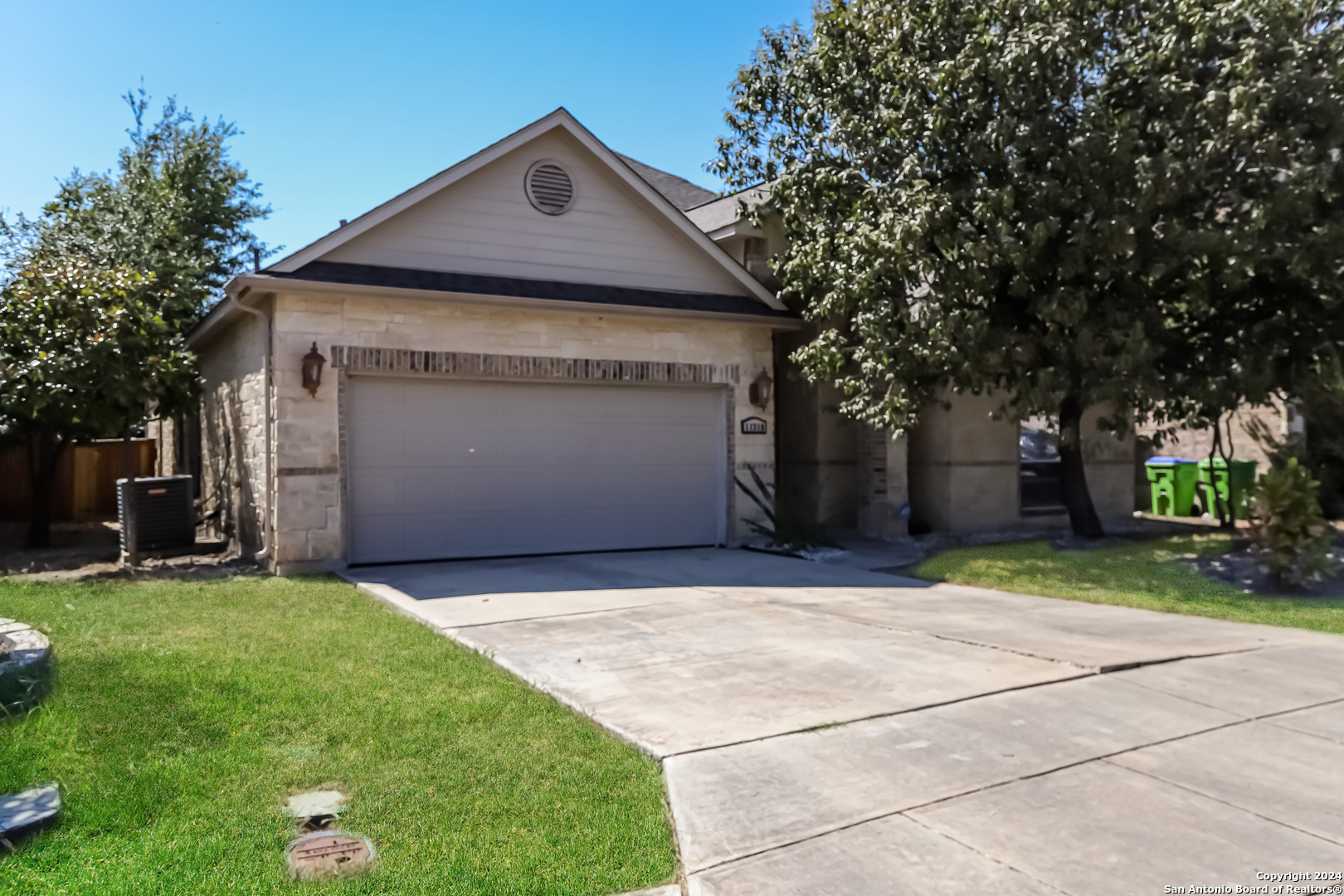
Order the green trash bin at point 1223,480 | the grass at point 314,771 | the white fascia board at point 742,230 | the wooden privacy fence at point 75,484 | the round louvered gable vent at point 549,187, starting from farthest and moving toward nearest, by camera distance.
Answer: the wooden privacy fence at point 75,484 < the green trash bin at point 1223,480 < the white fascia board at point 742,230 < the round louvered gable vent at point 549,187 < the grass at point 314,771

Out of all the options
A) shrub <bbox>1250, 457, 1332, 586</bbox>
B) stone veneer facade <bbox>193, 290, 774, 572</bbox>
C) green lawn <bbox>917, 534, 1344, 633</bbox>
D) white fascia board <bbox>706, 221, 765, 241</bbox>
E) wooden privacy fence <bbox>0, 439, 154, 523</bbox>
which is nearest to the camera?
green lawn <bbox>917, 534, 1344, 633</bbox>

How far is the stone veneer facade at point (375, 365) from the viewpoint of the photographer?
1073cm

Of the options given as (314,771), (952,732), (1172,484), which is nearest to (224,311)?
(314,771)

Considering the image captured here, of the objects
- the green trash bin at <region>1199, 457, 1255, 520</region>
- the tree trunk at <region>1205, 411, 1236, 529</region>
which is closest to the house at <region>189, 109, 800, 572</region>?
the tree trunk at <region>1205, 411, 1236, 529</region>

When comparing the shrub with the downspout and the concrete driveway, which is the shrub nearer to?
the concrete driveway

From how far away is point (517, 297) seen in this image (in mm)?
11531

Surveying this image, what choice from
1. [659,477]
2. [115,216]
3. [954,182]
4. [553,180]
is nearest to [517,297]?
[553,180]

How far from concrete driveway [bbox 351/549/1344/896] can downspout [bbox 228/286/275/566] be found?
10.2ft

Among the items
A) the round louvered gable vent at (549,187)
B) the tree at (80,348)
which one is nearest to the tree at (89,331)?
the tree at (80,348)

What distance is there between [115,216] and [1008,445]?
18.1 m

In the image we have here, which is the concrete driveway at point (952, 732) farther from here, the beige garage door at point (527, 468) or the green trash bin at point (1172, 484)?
the green trash bin at point (1172, 484)

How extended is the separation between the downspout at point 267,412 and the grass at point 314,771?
151 inches

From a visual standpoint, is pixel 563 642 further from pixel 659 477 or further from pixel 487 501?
pixel 659 477

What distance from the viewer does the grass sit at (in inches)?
140
